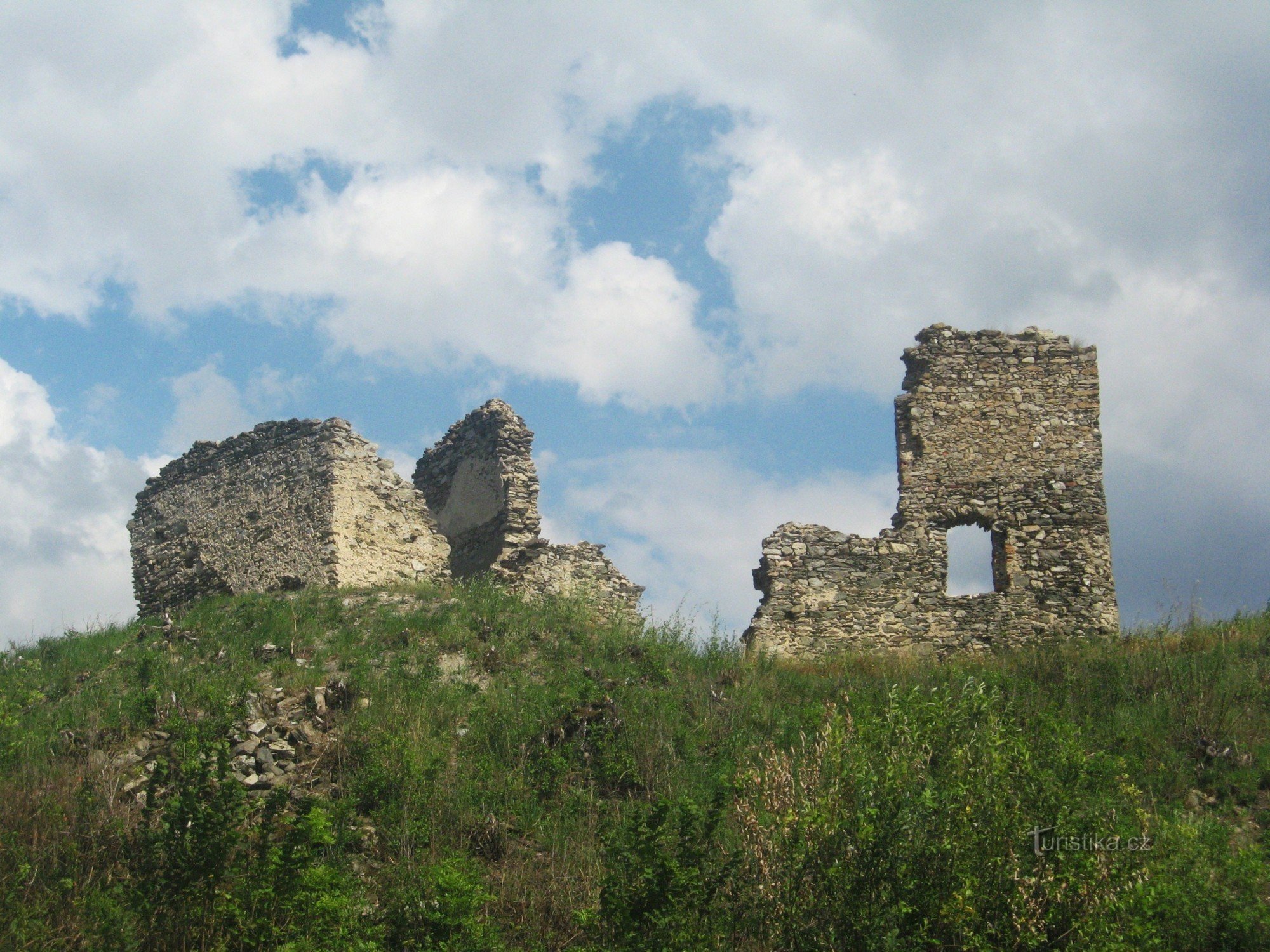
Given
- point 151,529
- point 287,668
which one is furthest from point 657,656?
point 151,529

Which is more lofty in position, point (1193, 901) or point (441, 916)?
point (1193, 901)

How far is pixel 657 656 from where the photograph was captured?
1367 centimetres

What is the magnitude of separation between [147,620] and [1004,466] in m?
12.3

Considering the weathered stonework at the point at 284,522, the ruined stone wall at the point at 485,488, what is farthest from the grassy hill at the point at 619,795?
the ruined stone wall at the point at 485,488

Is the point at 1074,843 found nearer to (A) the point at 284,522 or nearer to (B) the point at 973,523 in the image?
(B) the point at 973,523

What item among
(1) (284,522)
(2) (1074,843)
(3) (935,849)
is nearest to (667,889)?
(3) (935,849)

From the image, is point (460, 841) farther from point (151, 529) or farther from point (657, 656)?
point (151, 529)

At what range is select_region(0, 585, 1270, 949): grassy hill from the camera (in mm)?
7398

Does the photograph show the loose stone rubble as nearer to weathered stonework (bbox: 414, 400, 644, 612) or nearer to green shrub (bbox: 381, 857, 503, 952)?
green shrub (bbox: 381, 857, 503, 952)

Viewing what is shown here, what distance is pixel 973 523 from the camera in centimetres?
1678

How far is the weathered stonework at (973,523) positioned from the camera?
1597 cm

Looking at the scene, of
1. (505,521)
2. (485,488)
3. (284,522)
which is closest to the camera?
(284,522)

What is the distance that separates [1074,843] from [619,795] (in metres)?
4.38

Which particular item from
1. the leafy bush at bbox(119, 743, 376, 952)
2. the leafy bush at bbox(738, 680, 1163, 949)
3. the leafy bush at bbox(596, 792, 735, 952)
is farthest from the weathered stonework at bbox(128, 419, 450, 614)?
the leafy bush at bbox(738, 680, 1163, 949)
